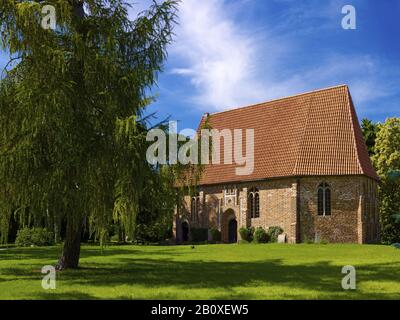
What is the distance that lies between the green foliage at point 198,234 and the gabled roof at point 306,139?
4377 mm

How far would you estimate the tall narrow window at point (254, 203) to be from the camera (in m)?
42.6

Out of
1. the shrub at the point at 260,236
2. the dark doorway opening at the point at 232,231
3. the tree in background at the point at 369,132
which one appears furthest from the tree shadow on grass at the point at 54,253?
the tree in background at the point at 369,132

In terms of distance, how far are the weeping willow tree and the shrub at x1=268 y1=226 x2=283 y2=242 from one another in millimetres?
25725

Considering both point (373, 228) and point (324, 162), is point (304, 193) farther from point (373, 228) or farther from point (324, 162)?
point (373, 228)

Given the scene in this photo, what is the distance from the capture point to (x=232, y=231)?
147ft

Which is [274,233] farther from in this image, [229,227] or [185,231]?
[185,231]

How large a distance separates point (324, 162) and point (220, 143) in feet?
37.2

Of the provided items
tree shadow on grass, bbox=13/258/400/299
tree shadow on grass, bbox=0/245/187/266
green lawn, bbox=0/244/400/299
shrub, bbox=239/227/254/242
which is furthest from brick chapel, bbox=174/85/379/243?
tree shadow on grass, bbox=13/258/400/299

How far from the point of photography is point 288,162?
40.9 metres

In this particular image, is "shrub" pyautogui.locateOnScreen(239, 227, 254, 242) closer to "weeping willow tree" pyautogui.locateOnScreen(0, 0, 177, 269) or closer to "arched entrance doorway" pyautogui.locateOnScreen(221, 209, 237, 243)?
"arched entrance doorway" pyautogui.locateOnScreen(221, 209, 237, 243)

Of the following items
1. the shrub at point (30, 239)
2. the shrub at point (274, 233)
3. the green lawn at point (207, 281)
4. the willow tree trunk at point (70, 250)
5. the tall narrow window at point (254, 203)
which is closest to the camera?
the green lawn at point (207, 281)

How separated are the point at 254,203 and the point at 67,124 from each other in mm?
30159

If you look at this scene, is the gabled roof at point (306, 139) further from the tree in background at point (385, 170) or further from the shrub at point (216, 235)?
the tree in background at point (385, 170)
